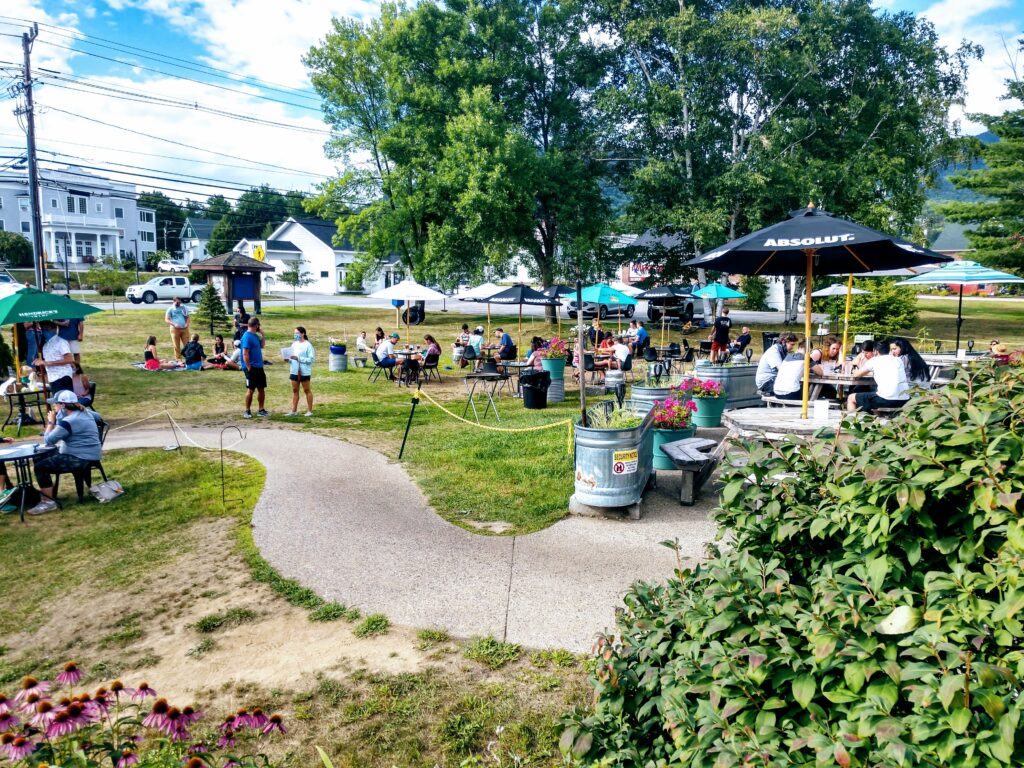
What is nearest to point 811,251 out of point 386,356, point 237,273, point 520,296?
point 386,356

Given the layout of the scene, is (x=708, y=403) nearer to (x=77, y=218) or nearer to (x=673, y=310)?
(x=673, y=310)

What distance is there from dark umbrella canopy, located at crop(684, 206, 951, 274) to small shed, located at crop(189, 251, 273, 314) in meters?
30.6

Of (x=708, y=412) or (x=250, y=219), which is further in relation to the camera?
(x=250, y=219)

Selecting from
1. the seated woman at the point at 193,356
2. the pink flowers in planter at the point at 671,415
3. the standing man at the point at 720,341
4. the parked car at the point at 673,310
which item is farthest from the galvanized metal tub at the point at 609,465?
the parked car at the point at 673,310

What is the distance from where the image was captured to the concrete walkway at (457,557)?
5.36 meters

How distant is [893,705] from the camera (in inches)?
77.4

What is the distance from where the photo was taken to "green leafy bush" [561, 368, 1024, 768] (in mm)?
1851

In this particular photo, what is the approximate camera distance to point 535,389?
46.2 feet

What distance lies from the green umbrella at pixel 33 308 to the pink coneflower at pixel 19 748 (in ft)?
33.9

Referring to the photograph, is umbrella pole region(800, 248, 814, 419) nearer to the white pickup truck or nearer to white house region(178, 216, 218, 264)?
the white pickup truck

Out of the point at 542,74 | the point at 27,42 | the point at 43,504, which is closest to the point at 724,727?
the point at 43,504

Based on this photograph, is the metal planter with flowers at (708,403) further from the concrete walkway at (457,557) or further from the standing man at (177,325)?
the standing man at (177,325)

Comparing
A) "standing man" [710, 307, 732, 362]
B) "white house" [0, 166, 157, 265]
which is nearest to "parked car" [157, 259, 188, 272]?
"white house" [0, 166, 157, 265]

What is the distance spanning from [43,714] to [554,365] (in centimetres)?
1352
